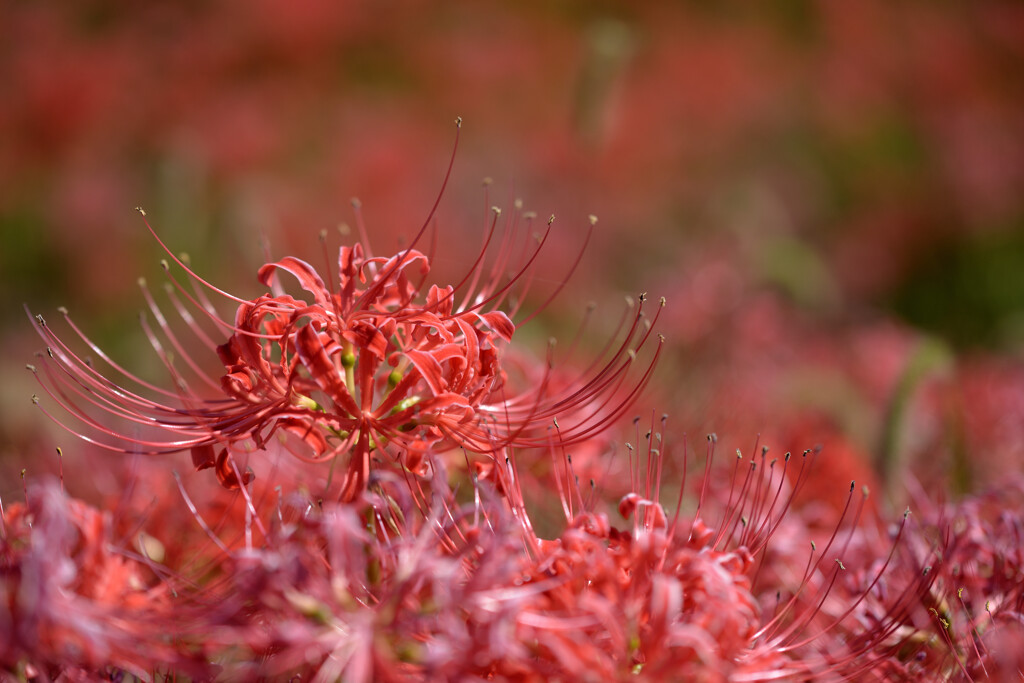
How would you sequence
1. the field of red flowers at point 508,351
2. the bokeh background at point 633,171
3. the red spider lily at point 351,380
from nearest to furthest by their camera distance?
1. the field of red flowers at point 508,351
2. the red spider lily at point 351,380
3. the bokeh background at point 633,171

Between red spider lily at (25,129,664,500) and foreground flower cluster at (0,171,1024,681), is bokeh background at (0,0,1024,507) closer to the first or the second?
foreground flower cluster at (0,171,1024,681)

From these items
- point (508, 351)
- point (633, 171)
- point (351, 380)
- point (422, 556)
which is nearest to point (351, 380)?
point (351, 380)

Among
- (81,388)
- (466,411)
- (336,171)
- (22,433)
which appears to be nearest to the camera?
(466,411)

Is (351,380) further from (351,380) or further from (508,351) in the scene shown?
(508,351)

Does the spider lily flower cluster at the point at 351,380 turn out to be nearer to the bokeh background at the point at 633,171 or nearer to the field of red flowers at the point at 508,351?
the field of red flowers at the point at 508,351

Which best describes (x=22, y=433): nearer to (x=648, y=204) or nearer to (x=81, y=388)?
(x=81, y=388)

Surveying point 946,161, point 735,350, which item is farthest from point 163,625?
point 946,161

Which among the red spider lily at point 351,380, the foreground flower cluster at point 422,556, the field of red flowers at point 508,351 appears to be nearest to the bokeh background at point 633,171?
the field of red flowers at point 508,351

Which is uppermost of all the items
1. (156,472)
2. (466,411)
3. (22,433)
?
(466,411)
